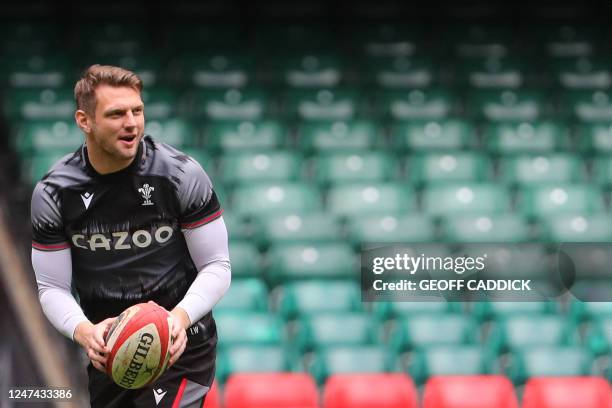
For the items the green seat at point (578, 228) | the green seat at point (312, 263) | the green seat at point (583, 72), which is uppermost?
the green seat at point (583, 72)

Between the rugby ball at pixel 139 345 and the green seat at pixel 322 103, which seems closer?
the rugby ball at pixel 139 345

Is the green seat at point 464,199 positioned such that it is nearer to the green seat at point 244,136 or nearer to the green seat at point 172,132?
the green seat at point 244,136

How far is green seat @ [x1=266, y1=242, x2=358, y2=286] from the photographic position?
17.1 feet

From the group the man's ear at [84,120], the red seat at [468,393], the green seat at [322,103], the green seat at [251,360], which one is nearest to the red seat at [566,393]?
the red seat at [468,393]

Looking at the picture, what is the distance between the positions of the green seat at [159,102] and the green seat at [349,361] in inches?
94.3

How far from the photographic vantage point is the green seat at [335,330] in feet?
15.6

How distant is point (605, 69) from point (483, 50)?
0.81 m

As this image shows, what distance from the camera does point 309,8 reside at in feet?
25.9

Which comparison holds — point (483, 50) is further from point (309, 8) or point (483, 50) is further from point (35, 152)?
point (35, 152)

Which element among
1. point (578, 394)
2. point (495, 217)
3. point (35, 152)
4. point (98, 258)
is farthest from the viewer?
point (35, 152)

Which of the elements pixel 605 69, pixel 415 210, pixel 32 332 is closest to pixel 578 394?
pixel 415 210

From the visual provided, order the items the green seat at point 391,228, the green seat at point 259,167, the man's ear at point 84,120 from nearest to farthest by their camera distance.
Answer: the man's ear at point 84,120 < the green seat at point 391,228 < the green seat at point 259,167

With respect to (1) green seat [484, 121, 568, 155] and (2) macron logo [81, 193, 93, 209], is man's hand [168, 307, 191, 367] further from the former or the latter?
(1) green seat [484, 121, 568, 155]

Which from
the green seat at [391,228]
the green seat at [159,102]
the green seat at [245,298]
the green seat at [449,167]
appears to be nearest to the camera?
the green seat at [245,298]
